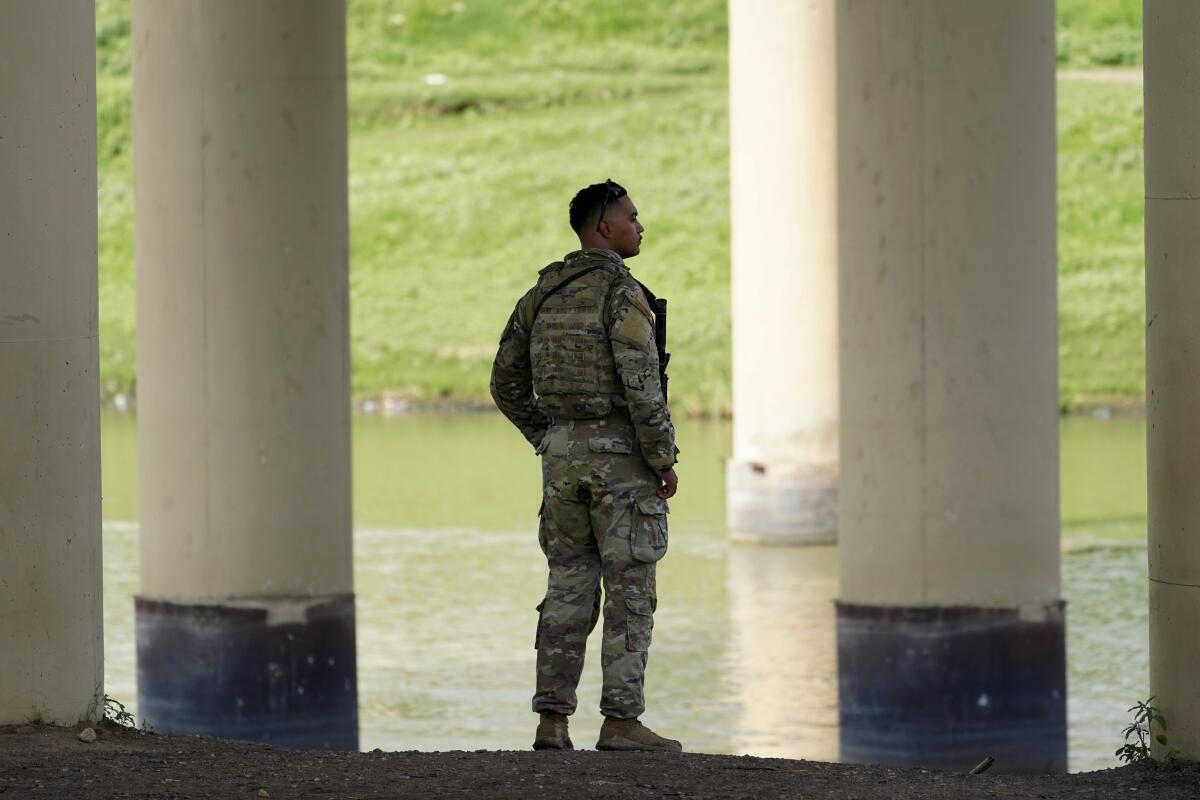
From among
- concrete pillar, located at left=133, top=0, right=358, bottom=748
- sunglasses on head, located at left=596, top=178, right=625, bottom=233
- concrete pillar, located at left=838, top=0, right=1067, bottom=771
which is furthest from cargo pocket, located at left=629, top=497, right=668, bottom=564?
concrete pillar, located at left=133, top=0, right=358, bottom=748

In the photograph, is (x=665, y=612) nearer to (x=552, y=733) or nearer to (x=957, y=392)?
(x=957, y=392)

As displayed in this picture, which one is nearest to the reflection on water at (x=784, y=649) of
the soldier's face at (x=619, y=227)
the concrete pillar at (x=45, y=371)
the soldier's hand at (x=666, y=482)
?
the soldier's hand at (x=666, y=482)

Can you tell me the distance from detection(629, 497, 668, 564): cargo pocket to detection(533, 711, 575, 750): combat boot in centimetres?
67

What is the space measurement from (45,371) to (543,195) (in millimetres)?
35801

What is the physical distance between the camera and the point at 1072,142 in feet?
147

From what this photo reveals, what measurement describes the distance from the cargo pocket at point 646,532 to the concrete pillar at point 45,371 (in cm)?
196

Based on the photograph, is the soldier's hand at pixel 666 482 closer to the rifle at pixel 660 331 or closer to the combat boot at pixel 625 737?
the rifle at pixel 660 331

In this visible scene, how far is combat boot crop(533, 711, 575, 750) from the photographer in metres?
9.23

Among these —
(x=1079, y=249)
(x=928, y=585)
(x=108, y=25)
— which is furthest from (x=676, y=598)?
(x=108, y=25)

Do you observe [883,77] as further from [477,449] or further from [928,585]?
[477,449]

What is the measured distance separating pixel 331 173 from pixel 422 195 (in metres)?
31.1

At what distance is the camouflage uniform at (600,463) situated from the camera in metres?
9.02

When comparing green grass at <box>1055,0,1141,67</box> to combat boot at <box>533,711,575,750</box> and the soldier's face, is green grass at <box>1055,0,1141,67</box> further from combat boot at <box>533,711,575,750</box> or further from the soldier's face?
combat boot at <box>533,711,575,750</box>

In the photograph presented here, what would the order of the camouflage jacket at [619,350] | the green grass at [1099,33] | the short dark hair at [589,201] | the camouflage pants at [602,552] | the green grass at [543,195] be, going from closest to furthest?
1. the camouflage jacket at [619,350]
2. the camouflage pants at [602,552]
3. the short dark hair at [589,201]
4. the green grass at [543,195]
5. the green grass at [1099,33]
